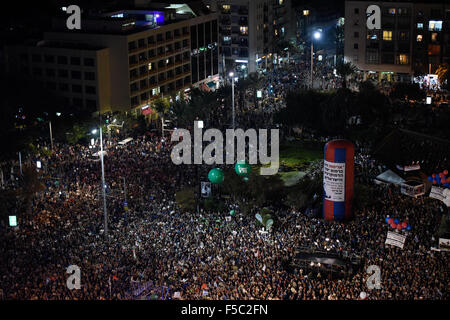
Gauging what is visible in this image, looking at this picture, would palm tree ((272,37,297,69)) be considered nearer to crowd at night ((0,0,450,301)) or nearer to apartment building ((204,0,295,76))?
apartment building ((204,0,295,76))

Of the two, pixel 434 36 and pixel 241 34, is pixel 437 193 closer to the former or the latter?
pixel 434 36

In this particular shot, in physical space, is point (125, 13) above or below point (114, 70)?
above

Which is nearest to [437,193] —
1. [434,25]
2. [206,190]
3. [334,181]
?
[334,181]

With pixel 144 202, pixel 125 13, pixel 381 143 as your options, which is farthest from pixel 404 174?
pixel 125 13

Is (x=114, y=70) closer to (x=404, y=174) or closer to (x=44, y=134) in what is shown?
(x=44, y=134)

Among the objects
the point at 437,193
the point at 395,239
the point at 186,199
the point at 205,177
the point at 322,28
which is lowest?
the point at 205,177

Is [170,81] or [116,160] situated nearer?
[116,160]
